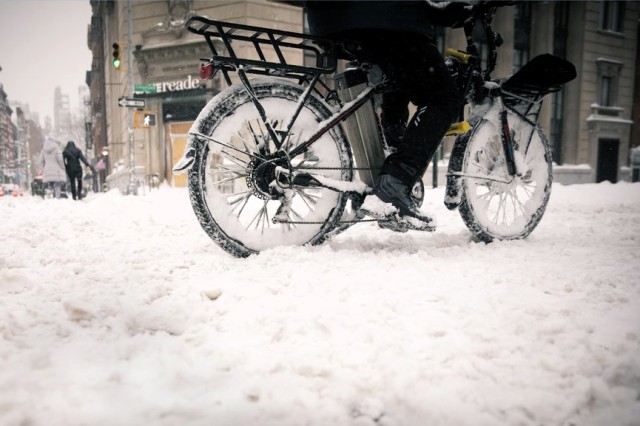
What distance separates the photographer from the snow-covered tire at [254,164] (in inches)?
89.4

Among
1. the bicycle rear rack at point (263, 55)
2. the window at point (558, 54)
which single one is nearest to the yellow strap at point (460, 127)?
the bicycle rear rack at point (263, 55)

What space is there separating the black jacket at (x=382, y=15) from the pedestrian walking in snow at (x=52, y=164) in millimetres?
11998

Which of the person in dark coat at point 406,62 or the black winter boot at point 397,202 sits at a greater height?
the person in dark coat at point 406,62

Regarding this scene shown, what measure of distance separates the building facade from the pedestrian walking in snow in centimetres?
281

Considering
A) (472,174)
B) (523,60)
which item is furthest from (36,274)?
(523,60)

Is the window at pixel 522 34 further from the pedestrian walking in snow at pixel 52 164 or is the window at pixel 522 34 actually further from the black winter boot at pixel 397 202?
the black winter boot at pixel 397 202

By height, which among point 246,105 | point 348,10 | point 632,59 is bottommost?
point 246,105

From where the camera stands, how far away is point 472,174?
9.14 ft

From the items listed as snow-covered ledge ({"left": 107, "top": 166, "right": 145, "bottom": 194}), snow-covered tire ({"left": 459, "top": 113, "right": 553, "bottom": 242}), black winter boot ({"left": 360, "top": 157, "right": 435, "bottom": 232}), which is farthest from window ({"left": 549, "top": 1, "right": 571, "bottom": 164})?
black winter boot ({"left": 360, "top": 157, "right": 435, "bottom": 232})

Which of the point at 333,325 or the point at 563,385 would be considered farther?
the point at 333,325

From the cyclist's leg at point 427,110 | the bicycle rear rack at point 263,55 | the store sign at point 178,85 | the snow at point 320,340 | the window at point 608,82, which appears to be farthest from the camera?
the window at point 608,82

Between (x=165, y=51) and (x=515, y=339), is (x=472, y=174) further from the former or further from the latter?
(x=165, y=51)

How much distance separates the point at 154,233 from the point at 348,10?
2257 mm

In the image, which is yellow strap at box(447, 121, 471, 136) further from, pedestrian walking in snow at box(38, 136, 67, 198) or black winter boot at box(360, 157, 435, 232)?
pedestrian walking in snow at box(38, 136, 67, 198)
